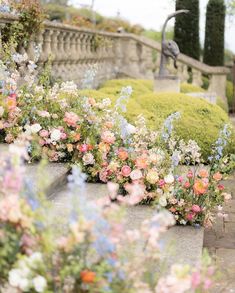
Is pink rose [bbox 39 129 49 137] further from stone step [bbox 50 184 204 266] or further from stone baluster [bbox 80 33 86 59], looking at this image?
stone baluster [bbox 80 33 86 59]

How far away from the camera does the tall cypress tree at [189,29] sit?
17.4 m

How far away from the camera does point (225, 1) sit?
17.6 meters


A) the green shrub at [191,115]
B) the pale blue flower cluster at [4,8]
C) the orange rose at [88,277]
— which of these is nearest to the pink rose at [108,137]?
the green shrub at [191,115]

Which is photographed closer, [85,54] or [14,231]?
[14,231]

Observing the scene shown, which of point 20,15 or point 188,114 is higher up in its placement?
point 20,15

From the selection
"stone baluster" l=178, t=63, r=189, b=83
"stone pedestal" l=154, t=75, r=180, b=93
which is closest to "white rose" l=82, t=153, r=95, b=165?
"stone pedestal" l=154, t=75, r=180, b=93

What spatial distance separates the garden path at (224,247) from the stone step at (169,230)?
0.69ft

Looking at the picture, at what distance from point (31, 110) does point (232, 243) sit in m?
1.95

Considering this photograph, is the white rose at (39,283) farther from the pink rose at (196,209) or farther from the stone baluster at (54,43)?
the stone baluster at (54,43)

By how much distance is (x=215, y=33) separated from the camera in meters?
17.6

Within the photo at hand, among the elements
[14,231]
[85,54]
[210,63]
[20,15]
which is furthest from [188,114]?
[210,63]

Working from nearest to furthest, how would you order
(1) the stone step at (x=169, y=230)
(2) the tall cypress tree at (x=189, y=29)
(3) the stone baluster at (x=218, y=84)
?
1. (1) the stone step at (x=169, y=230)
2. (3) the stone baluster at (x=218, y=84)
3. (2) the tall cypress tree at (x=189, y=29)

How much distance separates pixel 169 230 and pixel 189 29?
45.1 feet

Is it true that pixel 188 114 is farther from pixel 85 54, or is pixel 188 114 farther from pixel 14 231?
pixel 14 231
